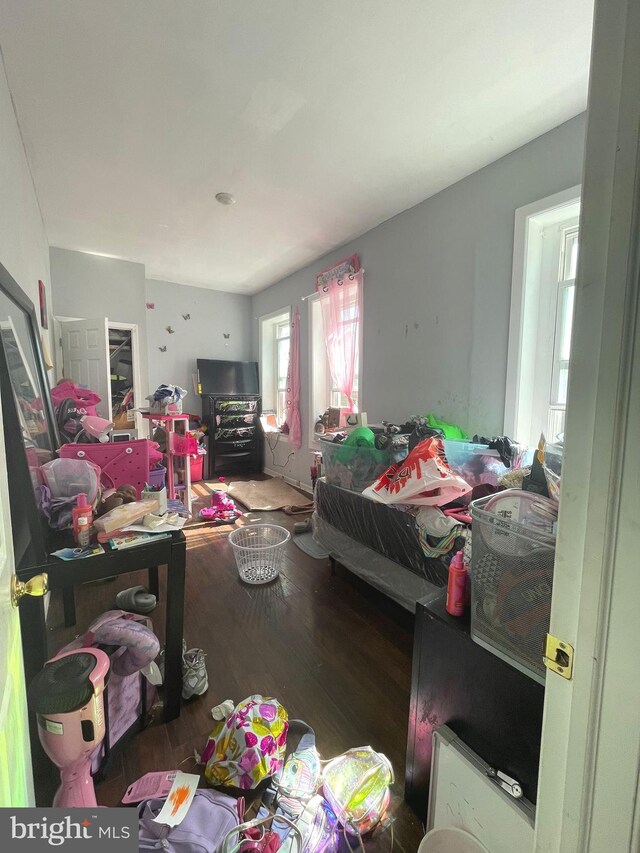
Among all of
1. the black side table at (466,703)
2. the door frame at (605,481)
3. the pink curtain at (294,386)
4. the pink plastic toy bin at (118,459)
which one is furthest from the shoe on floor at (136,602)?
the pink curtain at (294,386)

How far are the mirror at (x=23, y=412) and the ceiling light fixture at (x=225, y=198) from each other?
156cm

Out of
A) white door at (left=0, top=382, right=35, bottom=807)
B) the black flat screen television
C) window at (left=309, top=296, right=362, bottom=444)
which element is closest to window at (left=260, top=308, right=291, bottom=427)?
the black flat screen television

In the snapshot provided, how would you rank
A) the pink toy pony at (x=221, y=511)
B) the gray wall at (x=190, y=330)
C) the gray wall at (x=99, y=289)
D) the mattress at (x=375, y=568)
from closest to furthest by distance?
the mattress at (x=375, y=568) < the pink toy pony at (x=221, y=511) < the gray wall at (x=99, y=289) < the gray wall at (x=190, y=330)

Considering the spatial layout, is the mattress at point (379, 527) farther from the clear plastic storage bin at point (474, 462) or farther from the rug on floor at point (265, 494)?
the rug on floor at point (265, 494)

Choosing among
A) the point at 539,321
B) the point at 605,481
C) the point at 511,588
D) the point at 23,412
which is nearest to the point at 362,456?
the point at 539,321

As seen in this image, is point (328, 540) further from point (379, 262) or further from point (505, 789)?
point (379, 262)

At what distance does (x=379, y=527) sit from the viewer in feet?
6.53

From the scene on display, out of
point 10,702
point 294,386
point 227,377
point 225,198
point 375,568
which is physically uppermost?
point 225,198

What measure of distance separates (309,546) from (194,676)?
149 centimetres

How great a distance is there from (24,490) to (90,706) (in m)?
0.68

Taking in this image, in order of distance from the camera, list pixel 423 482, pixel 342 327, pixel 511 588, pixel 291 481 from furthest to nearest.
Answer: pixel 291 481
pixel 342 327
pixel 423 482
pixel 511 588

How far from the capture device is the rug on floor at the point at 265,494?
3836 mm

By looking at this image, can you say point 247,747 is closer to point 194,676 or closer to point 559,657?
point 194,676

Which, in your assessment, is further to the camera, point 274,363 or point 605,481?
point 274,363
